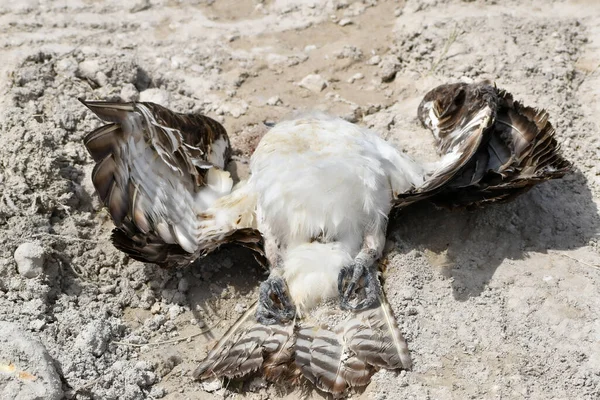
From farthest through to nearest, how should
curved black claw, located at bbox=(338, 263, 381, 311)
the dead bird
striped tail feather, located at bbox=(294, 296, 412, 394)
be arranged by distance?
curved black claw, located at bbox=(338, 263, 381, 311), the dead bird, striped tail feather, located at bbox=(294, 296, 412, 394)

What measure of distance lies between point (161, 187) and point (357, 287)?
49.4 inches

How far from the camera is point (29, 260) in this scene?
405 centimetres

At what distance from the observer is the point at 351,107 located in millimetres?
5441

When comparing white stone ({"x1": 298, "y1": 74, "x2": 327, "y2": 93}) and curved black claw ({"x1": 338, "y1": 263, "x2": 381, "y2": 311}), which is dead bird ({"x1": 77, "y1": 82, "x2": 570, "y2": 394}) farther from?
white stone ({"x1": 298, "y1": 74, "x2": 327, "y2": 93})

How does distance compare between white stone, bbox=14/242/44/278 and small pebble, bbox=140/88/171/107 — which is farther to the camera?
small pebble, bbox=140/88/171/107

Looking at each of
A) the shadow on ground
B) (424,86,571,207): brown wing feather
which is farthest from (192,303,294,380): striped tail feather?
(424,86,571,207): brown wing feather

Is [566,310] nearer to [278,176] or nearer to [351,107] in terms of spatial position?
[278,176]

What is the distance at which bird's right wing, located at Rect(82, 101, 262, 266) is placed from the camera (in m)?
4.07

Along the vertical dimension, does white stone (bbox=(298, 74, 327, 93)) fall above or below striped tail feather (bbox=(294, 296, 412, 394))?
above

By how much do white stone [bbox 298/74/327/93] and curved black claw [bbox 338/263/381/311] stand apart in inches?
77.0

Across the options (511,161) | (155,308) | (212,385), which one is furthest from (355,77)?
(212,385)

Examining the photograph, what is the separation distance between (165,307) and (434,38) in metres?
2.98

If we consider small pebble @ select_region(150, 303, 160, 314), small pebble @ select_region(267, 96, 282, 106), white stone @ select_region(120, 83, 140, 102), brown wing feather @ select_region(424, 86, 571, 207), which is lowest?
small pebble @ select_region(150, 303, 160, 314)

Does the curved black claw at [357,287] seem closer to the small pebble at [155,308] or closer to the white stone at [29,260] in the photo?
the small pebble at [155,308]
